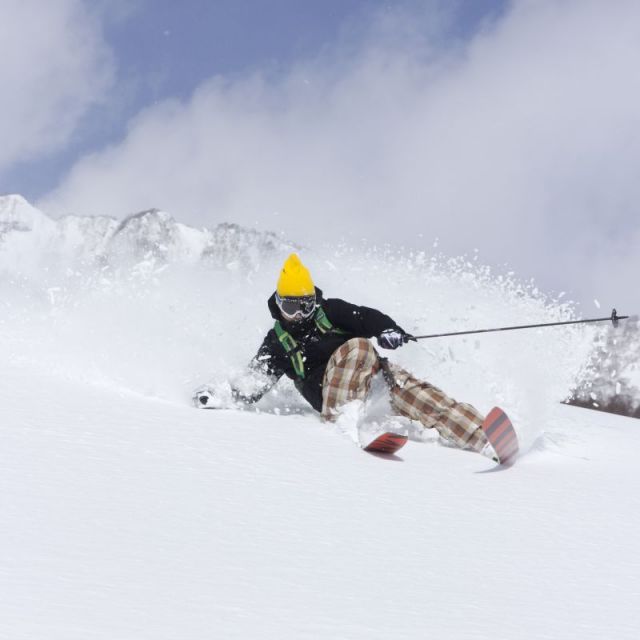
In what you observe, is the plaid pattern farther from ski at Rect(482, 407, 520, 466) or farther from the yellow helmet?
ski at Rect(482, 407, 520, 466)

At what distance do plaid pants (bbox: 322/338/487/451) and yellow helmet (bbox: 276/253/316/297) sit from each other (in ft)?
1.58

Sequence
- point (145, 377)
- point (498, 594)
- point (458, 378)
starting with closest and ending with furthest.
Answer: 1. point (498, 594)
2. point (145, 377)
3. point (458, 378)

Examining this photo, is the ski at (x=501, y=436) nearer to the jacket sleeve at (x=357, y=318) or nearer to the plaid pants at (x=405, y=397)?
the plaid pants at (x=405, y=397)

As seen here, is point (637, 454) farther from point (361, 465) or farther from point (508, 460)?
point (361, 465)

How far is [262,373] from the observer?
5.97 metres

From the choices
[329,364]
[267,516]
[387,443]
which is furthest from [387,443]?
[267,516]

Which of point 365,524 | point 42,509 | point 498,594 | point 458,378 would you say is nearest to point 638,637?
Answer: point 498,594

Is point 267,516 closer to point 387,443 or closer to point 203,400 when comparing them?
point 387,443

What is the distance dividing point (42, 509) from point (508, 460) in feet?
10.0

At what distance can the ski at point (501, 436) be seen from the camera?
4.95 meters

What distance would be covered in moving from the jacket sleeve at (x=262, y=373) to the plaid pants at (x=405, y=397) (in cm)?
47

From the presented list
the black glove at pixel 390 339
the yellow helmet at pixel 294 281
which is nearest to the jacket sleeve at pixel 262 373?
the yellow helmet at pixel 294 281

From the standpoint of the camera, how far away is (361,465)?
168 inches

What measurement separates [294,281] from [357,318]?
0.53 m
